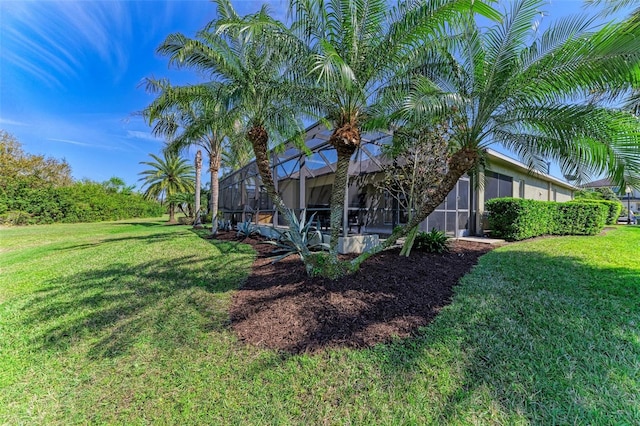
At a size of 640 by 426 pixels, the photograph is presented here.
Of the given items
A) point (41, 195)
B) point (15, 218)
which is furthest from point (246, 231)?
point (41, 195)

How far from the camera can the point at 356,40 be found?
4547mm

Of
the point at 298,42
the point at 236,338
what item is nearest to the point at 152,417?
the point at 236,338

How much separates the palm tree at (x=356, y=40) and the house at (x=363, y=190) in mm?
3404

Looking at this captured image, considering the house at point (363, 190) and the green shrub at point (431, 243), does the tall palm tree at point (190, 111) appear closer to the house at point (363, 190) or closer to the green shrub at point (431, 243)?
the house at point (363, 190)

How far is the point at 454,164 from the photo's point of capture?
465 cm

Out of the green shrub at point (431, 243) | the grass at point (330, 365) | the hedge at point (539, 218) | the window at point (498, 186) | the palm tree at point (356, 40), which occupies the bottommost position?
the grass at point (330, 365)

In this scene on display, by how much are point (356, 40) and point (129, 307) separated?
589 centimetres

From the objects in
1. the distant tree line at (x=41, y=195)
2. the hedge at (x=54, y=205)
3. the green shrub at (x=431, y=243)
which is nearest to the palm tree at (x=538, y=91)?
the green shrub at (x=431, y=243)

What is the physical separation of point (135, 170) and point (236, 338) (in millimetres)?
32428

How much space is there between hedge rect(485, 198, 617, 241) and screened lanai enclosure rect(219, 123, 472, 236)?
1159 millimetres

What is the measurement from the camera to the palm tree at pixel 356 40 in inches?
172

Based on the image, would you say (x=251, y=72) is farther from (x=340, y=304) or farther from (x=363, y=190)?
(x=363, y=190)

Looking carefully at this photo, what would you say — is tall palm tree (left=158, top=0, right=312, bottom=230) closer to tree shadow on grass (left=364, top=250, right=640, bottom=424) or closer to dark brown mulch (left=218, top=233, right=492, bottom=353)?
dark brown mulch (left=218, top=233, right=492, bottom=353)

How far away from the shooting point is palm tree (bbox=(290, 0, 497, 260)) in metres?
4.37
